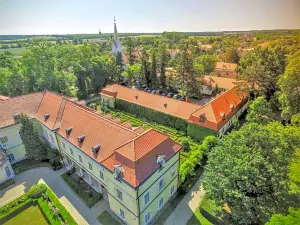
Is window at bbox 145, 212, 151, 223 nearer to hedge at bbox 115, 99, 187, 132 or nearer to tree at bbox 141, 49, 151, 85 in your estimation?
hedge at bbox 115, 99, 187, 132

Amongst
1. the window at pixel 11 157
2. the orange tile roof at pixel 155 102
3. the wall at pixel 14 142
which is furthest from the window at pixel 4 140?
the orange tile roof at pixel 155 102

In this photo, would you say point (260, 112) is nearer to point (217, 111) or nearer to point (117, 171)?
point (217, 111)

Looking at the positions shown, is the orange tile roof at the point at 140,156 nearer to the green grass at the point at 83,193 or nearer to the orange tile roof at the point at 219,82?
the green grass at the point at 83,193

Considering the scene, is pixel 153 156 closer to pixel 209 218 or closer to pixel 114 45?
pixel 209 218

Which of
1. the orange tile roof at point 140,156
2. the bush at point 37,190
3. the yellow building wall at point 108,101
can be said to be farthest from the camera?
the yellow building wall at point 108,101

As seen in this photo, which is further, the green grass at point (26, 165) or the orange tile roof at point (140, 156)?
the green grass at point (26, 165)

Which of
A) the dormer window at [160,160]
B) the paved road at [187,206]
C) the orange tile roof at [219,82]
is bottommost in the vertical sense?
the paved road at [187,206]
